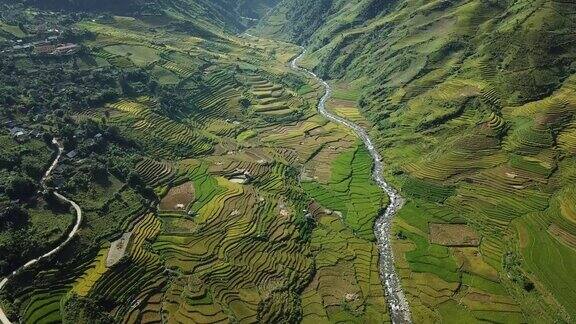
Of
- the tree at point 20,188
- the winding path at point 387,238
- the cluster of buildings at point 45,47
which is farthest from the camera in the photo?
the cluster of buildings at point 45,47

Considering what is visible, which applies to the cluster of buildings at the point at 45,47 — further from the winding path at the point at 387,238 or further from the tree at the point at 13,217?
the winding path at the point at 387,238

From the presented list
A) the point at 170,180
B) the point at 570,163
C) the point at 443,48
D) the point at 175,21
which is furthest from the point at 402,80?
the point at 175,21

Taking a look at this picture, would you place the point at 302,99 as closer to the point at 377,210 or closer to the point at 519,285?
the point at 377,210

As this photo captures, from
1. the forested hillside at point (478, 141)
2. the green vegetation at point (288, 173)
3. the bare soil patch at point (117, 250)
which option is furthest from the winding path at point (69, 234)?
the forested hillside at point (478, 141)

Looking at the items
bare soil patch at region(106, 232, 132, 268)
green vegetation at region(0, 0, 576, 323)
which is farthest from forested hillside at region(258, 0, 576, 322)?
bare soil patch at region(106, 232, 132, 268)

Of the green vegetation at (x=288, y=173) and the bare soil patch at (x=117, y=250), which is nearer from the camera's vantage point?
the green vegetation at (x=288, y=173)

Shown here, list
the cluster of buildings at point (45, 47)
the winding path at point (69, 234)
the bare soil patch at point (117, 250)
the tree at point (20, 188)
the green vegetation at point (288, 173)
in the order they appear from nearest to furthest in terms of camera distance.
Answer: the winding path at point (69, 234) < the green vegetation at point (288, 173) < the bare soil patch at point (117, 250) < the tree at point (20, 188) < the cluster of buildings at point (45, 47)

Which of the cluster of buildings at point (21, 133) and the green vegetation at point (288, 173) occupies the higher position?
the green vegetation at point (288, 173)
